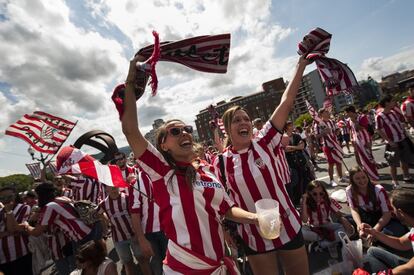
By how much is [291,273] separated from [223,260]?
76 cm

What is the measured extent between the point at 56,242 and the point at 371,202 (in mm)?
5059

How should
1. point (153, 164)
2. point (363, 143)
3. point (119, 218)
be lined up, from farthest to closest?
point (363, 143), point (119, 218), point (153, 164)

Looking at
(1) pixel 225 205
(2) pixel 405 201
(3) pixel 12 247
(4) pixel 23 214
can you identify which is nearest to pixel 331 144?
(2) pixel 405 201

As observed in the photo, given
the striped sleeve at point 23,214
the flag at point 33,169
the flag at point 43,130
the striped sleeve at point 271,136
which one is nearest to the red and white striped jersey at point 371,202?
the striped sleeve at point 271,136

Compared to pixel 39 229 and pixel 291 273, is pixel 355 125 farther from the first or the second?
pixel 39 229

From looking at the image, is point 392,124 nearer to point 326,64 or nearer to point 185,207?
point 326,64

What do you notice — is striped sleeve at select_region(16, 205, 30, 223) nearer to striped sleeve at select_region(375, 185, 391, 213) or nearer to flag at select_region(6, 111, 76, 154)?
flag at select_region(6, 111, 76, 154)

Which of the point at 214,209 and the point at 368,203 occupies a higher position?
the point at 214,209

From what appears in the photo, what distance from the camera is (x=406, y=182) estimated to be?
626 centimetres

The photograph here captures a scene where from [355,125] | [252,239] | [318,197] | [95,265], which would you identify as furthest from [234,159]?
[355,125]

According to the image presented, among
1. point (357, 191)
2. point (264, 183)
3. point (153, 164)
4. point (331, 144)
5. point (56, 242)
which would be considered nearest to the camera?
point (153, 164)

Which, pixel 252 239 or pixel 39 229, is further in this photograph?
pixel 39 229

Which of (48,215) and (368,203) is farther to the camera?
(48,215)

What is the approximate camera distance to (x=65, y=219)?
13.7 feet
